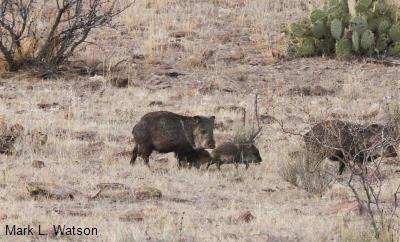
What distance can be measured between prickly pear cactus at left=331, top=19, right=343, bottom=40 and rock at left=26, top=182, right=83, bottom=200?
31.0ft

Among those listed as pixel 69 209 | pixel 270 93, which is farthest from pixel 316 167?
pixel 270 93

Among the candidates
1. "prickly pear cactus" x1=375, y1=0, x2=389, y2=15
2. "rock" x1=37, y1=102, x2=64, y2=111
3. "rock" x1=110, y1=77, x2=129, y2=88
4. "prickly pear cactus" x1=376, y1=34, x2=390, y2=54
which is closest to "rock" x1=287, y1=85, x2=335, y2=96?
"prickly pear cactus" x1=376, y1=34, x2=390, y2=54

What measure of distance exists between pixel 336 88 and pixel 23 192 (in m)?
8.32

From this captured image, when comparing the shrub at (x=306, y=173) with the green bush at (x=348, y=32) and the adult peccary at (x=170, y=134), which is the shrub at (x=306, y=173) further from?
the green bush at (x=348, y=32)

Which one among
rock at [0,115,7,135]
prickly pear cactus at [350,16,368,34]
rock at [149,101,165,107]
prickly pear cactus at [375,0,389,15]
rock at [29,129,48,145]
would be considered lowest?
rock at [149,101,165,107]

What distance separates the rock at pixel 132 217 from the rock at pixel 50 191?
0.98 meters

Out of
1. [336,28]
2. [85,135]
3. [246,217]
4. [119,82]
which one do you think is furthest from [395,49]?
[246,217]

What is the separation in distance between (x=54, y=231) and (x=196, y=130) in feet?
11.9

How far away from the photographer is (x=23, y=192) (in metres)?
9.52

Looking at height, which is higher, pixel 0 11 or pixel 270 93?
pixel 0 11

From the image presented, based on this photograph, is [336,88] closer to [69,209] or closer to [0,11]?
A: [0,11]

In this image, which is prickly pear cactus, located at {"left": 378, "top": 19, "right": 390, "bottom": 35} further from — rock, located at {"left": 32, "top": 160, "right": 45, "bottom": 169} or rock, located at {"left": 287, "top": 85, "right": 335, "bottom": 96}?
rock, located at {"left": 32, "top": 160, "right": 45, "bottom": 169}

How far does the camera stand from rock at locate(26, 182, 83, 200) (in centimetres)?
941

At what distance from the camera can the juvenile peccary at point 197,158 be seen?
37.4 ft
